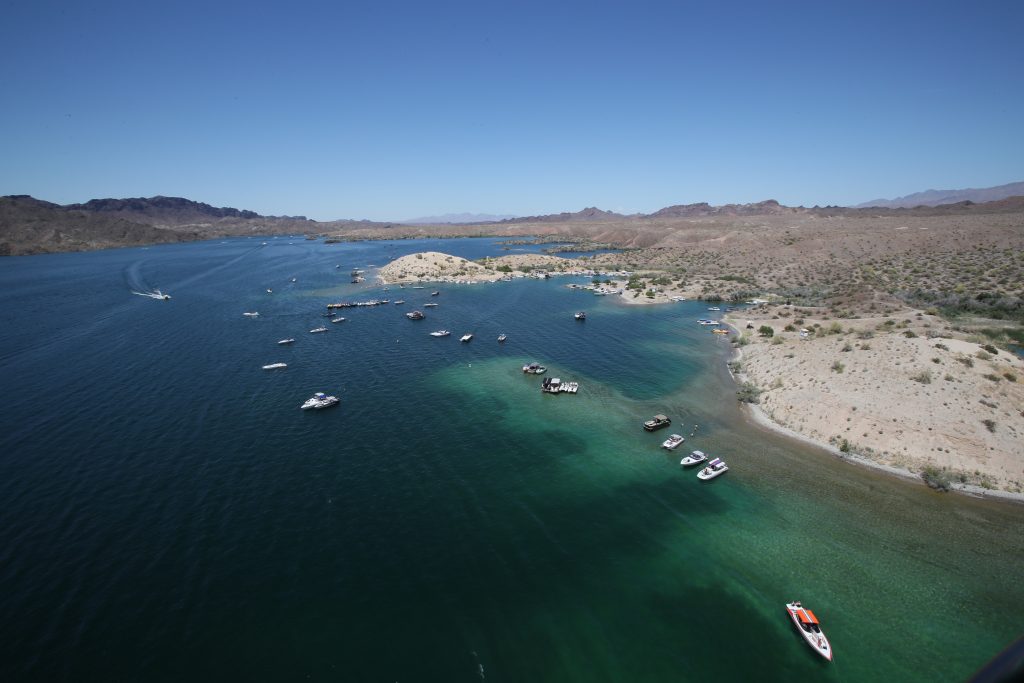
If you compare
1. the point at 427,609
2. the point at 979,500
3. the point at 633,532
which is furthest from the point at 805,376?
the point at 427,609

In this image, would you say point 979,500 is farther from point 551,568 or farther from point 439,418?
point 439,418

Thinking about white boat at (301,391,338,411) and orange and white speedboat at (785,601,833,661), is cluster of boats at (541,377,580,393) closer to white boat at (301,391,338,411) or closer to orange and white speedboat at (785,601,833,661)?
white boat at (301,391,338,411)

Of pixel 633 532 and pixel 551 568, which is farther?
pixel 633 532

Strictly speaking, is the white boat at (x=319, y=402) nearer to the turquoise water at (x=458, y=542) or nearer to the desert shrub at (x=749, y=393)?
the turquoise water at (x=458, y=542)

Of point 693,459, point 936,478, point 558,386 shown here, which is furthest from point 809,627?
point 558,386

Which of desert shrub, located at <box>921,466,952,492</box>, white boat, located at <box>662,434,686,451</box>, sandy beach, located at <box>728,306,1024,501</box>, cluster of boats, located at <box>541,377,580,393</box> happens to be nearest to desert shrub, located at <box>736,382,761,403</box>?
sandy beach, located at <box>728,306,1024,501</box>

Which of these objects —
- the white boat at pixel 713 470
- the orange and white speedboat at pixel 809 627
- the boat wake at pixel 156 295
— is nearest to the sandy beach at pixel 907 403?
the white boat at pixel 713 470
